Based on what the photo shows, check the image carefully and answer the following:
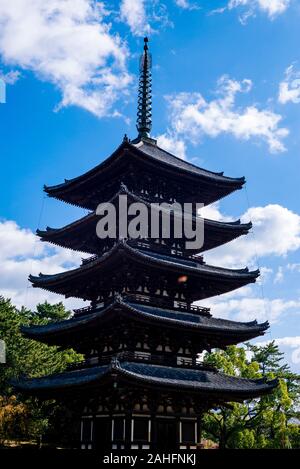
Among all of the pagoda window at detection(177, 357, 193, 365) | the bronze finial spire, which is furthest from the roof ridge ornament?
the pagoda window at detection(177, 357, 193, 365)

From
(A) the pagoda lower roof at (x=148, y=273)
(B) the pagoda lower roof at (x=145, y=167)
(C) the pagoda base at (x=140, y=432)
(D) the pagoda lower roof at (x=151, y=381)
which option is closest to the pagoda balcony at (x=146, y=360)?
(D) the pagoda lower roof at (x=151, y=381)

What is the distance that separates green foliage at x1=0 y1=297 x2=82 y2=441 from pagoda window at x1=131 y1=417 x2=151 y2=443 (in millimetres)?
12994

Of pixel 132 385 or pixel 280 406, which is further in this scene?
Result: pixel 280 406

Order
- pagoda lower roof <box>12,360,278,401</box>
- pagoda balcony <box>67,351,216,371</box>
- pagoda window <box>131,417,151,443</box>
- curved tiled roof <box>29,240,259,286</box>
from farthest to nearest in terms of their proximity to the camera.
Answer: curved tiled roof <box>29,240,259,286</box>, pagoda balcony <box>67,351,216,371</box>, pagoda window <box>131,417,151,443</box>, pagoda lower roof <box>12,360,278,401</box>

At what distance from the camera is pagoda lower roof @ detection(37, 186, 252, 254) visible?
32.8 metres

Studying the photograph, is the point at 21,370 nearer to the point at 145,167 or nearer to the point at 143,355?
the point at 143,355

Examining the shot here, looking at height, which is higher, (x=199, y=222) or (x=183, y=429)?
(x=199, y=222)

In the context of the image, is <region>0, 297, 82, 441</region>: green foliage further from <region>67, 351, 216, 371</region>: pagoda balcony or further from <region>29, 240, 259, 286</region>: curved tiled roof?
<region>29, 240, 259, 286</region>: curved tiled roof

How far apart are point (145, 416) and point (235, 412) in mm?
18873

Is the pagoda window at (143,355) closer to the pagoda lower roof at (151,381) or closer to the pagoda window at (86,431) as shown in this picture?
the pagoda lower roof at (151,381)

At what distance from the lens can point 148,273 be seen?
1174 inches
